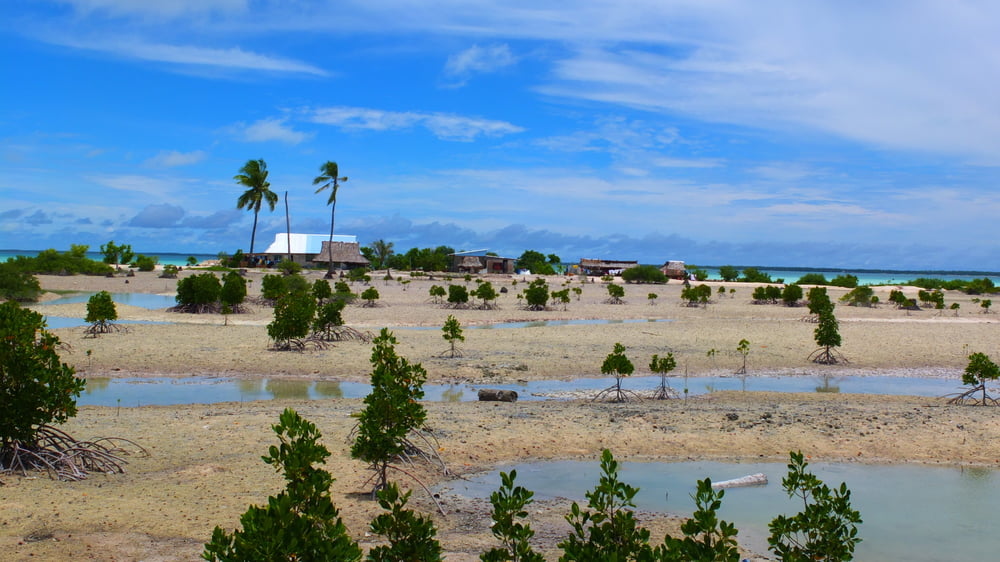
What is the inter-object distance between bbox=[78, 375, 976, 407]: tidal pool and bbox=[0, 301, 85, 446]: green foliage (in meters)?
6.17

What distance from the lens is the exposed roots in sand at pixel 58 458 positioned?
804cm

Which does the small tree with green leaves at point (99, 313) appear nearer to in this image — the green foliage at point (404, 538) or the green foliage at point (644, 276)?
the green foliage at point (404, 538)

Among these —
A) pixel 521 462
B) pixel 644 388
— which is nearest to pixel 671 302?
pixel 644 388

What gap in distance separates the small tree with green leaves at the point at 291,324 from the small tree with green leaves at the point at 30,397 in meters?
11.3

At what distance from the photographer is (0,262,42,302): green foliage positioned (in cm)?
3397

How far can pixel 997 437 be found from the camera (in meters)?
11.4

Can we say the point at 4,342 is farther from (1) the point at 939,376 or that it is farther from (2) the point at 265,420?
(1) the point at 939,376

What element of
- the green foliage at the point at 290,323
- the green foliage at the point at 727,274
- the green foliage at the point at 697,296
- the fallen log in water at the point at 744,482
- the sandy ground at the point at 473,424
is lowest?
the fallen log in water at the point at 744,482

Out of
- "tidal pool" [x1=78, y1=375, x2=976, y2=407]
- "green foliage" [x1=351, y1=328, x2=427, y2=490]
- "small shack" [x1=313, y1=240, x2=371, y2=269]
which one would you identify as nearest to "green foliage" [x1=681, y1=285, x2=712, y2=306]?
"tidal pool" [x1=78, y1=375, x2=976, y2=407]

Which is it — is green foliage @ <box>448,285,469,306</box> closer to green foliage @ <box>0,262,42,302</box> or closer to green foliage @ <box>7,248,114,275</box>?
green foliage @ <box>0,262,42,302</box>

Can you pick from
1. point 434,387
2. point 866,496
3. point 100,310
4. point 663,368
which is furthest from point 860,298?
point 100,310

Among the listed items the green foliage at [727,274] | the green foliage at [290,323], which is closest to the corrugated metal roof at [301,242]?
the green foliage at [727,274]

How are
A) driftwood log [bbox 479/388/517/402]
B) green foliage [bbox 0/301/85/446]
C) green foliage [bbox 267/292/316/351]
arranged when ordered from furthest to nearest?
green foliage [bbox 267/292/316/351] < driftwood log [bbox 479/388/517/402] < green foliage [bbox 0/301/85/446]

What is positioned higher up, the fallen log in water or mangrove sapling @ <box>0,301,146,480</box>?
mangrove sapling @ <box>0,301,146,480</box>
